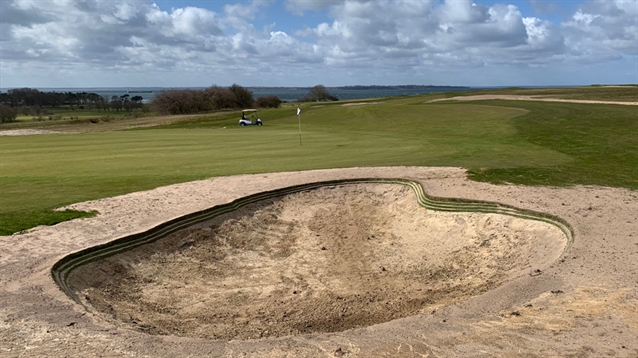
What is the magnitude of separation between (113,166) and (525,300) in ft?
62.6

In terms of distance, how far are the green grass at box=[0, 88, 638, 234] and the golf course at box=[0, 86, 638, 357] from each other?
0.19 meters

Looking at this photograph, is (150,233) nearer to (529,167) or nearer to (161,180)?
(161,180)

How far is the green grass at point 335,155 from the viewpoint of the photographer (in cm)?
1741

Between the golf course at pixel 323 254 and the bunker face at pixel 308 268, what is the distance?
0.06 meters

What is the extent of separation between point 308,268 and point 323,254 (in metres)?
1.19

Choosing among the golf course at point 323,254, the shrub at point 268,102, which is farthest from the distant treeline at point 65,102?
the golf course at point 323,254

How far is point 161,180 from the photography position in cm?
Answer: 1850

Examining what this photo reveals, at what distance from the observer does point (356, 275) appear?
12188 mm

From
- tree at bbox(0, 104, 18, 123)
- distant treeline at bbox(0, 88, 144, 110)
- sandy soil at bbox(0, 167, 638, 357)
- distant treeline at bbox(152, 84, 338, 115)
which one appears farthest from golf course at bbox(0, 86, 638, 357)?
distant treeline at bbox(0, 88, 144, 110)

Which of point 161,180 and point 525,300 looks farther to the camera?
point 161,180

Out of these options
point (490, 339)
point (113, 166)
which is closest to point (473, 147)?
point (113, 166)

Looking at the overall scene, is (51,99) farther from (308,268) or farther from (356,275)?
(356,275)

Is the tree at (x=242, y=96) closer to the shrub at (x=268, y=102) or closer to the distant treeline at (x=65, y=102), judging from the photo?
the shrub at (x=268, y=102)

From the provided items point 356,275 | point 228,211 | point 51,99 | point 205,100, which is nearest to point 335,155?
point 228,211
